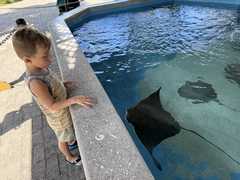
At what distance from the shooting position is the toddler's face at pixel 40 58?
6.01 ft

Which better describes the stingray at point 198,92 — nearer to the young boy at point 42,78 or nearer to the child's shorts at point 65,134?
the child's shorts at point 65,134

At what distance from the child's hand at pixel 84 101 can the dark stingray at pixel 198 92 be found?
2703 millimetres

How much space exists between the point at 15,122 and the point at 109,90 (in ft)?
6.49

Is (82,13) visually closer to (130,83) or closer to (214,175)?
(130,83)

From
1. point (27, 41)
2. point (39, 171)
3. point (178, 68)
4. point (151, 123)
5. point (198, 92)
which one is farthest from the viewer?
point (178, 68)

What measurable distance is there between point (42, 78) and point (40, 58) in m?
0.16

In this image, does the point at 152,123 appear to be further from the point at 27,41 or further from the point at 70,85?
the point at 27,41

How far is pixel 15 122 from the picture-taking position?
11.5ft

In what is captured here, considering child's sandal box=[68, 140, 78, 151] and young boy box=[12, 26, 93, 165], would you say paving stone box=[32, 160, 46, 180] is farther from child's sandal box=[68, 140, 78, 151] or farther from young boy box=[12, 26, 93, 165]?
young boy box=[12, 26, 93, 165]

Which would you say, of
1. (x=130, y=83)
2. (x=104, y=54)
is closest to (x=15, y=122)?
(x=130, y=83)

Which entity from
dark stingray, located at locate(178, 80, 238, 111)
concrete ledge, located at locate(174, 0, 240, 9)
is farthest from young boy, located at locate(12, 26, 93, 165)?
concrete ledge, located at locate(174, 0, 240, 9)

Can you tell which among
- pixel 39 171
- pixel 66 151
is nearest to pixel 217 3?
pixel 66 151

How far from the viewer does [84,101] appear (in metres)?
2.15

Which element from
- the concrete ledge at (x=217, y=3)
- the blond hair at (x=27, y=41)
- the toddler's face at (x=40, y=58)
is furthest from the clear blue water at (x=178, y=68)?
the blond hair at (x=27, y=41)
